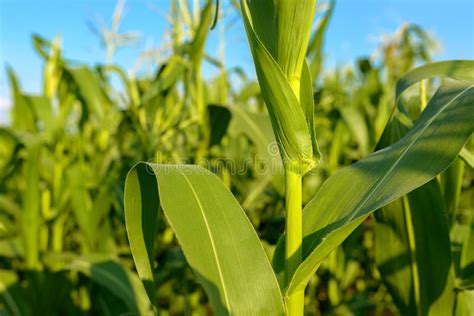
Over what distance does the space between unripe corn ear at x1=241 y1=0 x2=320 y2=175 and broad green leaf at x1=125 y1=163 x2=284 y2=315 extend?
0.30 ft

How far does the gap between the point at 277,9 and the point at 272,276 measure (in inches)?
11.3

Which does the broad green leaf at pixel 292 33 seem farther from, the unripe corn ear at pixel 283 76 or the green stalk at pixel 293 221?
the green stalk at pixel 293 221

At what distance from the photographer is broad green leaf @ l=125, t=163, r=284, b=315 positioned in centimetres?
50

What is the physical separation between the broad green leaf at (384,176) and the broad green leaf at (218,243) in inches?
1.9

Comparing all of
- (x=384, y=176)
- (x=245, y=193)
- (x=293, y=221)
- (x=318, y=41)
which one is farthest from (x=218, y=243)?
(x=245, y=193)

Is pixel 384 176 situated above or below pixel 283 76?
below

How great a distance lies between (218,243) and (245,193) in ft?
4.23

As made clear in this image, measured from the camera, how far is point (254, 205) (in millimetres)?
1877

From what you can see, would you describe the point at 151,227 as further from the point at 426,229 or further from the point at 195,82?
the point at 195,82

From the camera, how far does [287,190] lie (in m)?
0.55

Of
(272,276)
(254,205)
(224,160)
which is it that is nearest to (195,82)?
(224,160)

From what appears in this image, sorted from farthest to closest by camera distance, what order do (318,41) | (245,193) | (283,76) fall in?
(245,193) < (318,41) < (283,76)

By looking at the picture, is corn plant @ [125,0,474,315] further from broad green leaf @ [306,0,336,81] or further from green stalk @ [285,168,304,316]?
broad green leaf @ [306,0,336,81]

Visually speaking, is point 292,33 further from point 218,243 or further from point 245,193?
point 245,193
